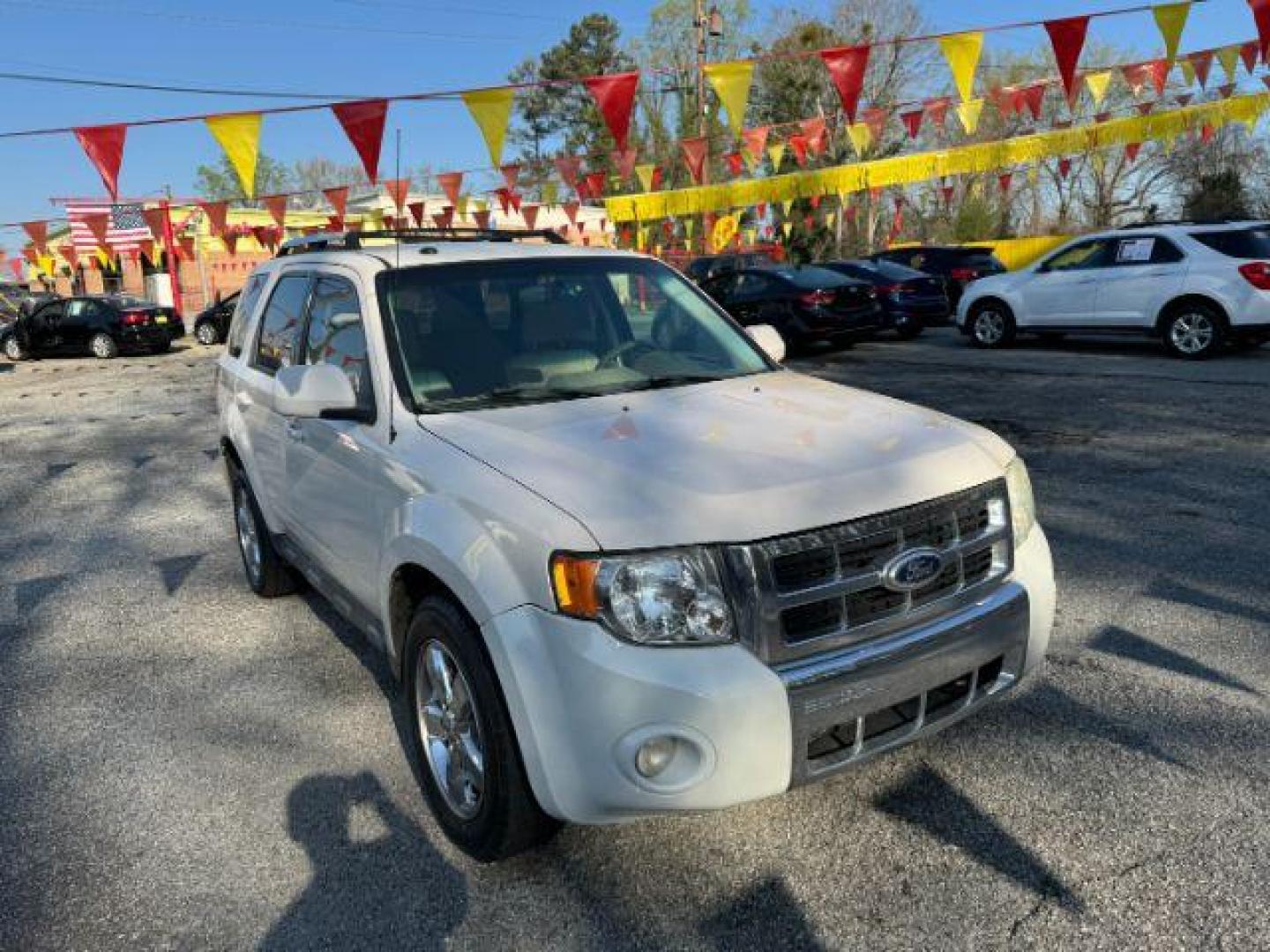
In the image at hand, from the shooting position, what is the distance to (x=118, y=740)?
3.50 metres

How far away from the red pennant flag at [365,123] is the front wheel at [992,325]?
9.03 m

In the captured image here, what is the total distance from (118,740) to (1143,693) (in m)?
3.85

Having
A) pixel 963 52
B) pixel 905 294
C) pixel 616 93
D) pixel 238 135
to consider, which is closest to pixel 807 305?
pixel 905 294

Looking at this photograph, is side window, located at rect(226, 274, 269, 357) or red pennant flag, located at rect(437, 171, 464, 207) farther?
red pennant flag, located at rect(437, 171, 464, 207)

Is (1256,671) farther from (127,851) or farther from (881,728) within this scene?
(127,851)

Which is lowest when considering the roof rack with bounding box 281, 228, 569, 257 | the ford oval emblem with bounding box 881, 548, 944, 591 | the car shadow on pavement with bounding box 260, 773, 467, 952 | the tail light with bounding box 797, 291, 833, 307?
the car shadow on pavement with bounding box 260, 773, 467, 952

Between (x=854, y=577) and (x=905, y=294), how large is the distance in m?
14.3

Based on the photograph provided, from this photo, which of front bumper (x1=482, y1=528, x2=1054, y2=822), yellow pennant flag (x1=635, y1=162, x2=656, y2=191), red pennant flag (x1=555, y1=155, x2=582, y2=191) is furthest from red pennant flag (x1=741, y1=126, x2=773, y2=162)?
front bumper (x1=482, y1=528, x2=1054, y2=822)

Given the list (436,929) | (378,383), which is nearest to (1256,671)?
(436,929)

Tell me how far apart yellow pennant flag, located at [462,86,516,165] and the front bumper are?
10422mm

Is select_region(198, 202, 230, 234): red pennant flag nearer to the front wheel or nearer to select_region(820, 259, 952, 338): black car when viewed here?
select_region(820, 259, 952, 338): black car

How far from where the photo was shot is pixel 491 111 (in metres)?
11.9

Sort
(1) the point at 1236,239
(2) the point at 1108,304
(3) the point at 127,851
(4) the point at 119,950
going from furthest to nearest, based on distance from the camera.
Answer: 1. (2) the point at 1108,304
2. (1) the point at 1236,239
3. (3) the point at 127,851
4. (4) the point at 119,950

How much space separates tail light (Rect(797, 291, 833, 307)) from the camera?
1393cm
